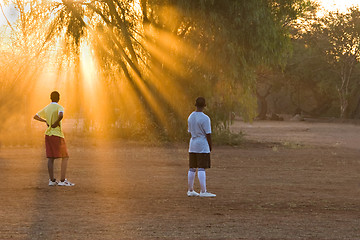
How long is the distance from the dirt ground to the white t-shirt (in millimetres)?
871

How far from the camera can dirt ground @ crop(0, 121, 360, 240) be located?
885 centimetres

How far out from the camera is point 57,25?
1058 inches

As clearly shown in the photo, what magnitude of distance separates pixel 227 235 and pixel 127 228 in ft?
4.43

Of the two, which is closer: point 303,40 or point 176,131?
point 176,131

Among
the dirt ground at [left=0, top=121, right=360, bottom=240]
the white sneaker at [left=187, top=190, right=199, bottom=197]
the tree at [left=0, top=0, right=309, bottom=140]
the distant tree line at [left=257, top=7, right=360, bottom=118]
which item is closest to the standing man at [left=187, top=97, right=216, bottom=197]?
the white sneaker at [left=187, top=190, right=199, bottom=197]

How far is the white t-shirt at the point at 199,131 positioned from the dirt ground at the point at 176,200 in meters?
0.87

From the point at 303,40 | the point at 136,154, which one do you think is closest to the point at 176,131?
the point at 136,154

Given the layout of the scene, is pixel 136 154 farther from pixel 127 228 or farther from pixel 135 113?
pixel 127 228

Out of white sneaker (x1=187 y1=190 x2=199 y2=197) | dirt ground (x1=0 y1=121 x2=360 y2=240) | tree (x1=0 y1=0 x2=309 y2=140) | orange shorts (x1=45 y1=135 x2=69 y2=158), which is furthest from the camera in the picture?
tree (x1=0 y1=0 x2=309 y2=140)

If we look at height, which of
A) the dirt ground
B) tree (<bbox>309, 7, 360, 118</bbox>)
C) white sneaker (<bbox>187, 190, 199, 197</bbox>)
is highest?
tree (<bbox>309, 7, 360, 118</bbox>)

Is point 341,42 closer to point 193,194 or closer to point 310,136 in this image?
point 310,136

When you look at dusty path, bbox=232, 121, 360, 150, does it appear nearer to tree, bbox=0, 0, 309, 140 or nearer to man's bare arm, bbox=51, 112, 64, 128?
tree, bbox=0, 0, 309, 140

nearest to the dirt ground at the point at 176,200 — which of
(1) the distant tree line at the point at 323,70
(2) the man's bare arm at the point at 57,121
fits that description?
(2) the man's bare arm at the point at 57,121

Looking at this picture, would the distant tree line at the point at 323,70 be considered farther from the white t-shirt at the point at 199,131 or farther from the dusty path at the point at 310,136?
the white t-shirt at the point at 199,131
